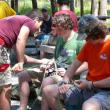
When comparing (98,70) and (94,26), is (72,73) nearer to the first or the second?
(98,70)

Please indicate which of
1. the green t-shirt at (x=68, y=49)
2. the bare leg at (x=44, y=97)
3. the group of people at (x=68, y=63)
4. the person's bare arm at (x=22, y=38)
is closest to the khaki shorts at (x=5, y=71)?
the group of people at (x=68, y=63)

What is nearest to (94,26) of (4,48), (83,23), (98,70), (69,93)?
(83,23)

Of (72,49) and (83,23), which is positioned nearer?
(83,23)

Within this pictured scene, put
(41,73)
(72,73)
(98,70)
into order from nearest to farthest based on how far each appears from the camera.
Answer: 1. (98,70)
2. (72,73)
3. (41,73)

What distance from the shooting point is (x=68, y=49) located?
439cm

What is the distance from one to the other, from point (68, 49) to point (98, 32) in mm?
877

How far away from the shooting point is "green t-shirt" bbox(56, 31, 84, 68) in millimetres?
4379

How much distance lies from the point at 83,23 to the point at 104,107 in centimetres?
77

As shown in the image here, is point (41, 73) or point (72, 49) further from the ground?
point (72, 49)

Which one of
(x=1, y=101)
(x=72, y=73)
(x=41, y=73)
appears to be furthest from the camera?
(x=41, y=73)

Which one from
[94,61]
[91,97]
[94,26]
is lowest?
[91,97]

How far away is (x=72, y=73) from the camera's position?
3943 mm

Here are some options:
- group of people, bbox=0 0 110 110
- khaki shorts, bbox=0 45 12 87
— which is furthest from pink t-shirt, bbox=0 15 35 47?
khaki shorts, bbox=0 45 12 87

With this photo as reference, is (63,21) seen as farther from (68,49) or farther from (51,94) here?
Answer: (51,94)
